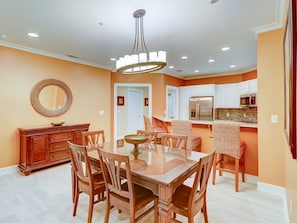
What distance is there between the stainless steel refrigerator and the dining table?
14.1ft

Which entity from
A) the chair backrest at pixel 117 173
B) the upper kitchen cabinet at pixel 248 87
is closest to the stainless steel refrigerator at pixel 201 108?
the upper kitchen cabinet at pixel 248 87

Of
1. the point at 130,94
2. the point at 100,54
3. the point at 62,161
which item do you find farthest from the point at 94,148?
the point at 130,94

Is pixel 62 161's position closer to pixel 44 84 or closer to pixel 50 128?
pixel 50 128

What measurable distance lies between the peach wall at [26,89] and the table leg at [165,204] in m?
3.54

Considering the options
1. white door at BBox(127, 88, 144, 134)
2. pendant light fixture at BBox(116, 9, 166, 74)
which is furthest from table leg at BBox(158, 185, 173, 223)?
white door at BBox(127, 88, 144, 134)

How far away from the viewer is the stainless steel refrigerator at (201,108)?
20.7ft

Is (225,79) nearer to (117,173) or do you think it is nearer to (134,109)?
(134,109)

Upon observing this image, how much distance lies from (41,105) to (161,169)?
11.4ft

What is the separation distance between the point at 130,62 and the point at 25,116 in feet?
9.50

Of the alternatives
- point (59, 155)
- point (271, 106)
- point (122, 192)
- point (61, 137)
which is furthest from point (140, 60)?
point (59, 155)

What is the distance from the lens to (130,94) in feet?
24.1

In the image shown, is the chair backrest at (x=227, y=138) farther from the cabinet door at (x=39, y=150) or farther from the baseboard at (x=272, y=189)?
the cabinet door at (x=39, y=150)

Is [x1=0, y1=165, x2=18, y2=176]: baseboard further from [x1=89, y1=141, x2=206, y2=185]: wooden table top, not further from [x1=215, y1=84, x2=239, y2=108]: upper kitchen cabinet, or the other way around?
[x1=215, y1=84, x2=239, y2=108]: upper kitchen cabinet

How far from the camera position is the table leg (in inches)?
58.0
